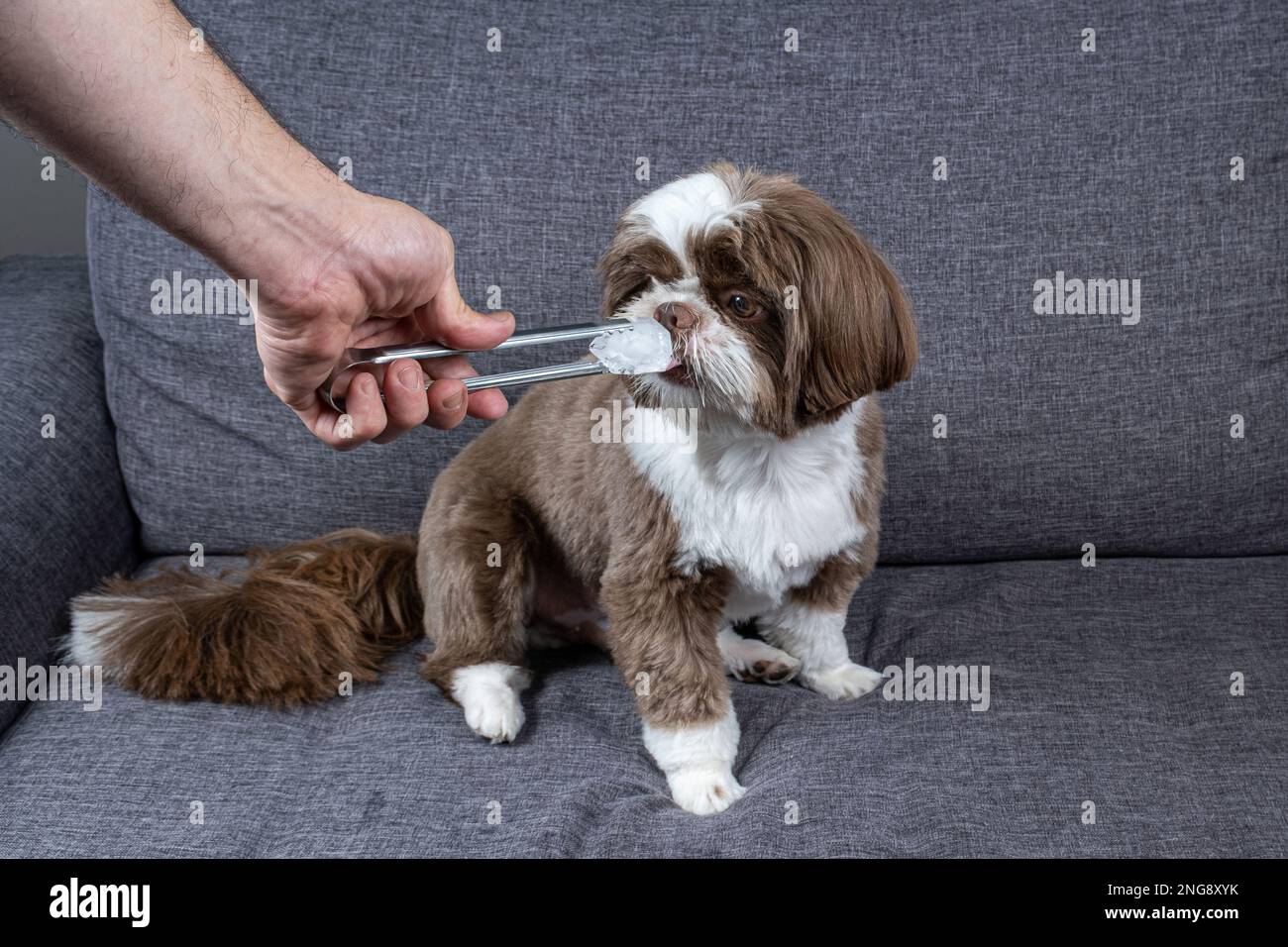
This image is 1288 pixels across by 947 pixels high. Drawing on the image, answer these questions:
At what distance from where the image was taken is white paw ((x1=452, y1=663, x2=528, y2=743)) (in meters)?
1.60

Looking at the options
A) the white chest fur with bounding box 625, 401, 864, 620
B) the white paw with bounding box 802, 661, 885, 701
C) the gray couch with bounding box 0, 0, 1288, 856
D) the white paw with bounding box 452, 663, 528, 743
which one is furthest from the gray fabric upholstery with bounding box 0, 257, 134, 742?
the white paw with bounding box 802, 661, 885, 701

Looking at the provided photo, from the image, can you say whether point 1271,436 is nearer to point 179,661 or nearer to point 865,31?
point 865,31

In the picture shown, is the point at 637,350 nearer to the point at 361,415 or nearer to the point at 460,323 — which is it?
the point at 460,323

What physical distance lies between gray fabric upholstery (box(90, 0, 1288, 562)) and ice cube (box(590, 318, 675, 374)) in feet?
2.24

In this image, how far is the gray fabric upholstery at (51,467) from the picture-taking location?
5.75 feet

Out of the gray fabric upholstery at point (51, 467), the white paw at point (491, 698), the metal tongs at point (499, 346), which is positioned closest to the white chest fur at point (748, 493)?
the metal tongs at point (499, 346)

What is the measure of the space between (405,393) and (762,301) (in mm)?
420

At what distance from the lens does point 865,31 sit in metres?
1.99

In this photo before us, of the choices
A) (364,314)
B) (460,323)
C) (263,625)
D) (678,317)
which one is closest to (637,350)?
(678,317)

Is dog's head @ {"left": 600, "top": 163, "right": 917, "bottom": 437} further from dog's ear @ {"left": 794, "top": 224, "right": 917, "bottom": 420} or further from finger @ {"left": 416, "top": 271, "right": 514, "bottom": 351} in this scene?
finger @ {"left": 416, "top": 271, "right": 514, "bottom": 351}

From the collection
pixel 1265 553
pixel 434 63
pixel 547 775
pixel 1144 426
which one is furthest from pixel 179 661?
pixel 1265 553

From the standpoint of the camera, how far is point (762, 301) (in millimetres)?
1368

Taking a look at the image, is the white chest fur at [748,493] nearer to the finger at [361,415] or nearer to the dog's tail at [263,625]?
the finger at [361,415]

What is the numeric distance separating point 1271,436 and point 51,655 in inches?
78.1
